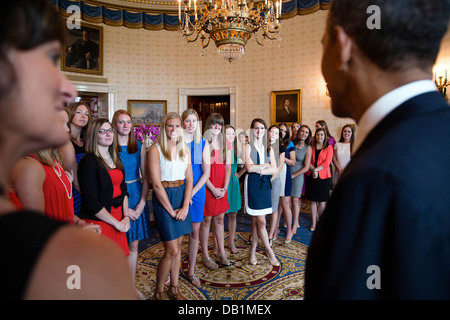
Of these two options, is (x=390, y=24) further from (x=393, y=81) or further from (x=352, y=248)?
(x=352, y=248)

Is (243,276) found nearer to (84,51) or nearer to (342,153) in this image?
(342,153)

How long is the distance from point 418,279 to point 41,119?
0.81 metres

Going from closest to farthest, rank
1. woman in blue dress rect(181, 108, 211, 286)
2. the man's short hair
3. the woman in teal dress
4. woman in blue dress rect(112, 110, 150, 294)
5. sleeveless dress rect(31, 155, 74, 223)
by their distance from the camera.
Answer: the man's short hair → sleeveless dress rect(31, 155, 74, 223) → woman in blue dress rect(112, 110, 150, 294) → woman in blue dress rect(181, 108, 211, 286) → the woman in teal dress

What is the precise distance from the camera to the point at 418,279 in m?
0.64

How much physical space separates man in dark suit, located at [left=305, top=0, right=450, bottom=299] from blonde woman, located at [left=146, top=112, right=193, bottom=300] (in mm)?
2465

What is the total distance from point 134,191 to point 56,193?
4.20ft

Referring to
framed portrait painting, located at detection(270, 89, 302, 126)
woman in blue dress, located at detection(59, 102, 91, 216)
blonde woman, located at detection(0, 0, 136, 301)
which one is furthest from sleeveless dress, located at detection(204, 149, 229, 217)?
framed portrait painting, located at detection(270, 89, 302, 126)

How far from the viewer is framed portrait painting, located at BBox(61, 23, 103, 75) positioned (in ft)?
34.4

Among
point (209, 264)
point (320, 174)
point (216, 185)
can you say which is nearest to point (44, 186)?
point (216, 185)

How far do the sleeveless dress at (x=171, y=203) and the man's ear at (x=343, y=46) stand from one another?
2549 mm

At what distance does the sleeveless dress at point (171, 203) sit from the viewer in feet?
10.2

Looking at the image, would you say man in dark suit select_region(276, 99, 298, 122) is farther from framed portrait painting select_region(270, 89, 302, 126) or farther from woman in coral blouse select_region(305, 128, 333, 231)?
woman in coral blouse select_region(305, 128, 333, 231)

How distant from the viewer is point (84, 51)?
10.8 m

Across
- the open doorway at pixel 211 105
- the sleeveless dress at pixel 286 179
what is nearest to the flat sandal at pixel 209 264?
the sleeveless dress at pixel 286 179
